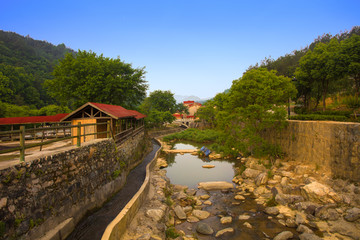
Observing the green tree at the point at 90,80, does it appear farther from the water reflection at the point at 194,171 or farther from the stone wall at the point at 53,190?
the stone wall at the point at 53,190

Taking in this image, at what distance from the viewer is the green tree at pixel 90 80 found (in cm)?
2567

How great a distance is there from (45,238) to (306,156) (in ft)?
54.2

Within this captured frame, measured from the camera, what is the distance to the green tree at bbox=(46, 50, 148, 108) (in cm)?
2567

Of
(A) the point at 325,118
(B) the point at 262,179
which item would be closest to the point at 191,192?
(B) the point at 262,179

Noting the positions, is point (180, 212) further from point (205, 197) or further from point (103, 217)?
point (103, 217)

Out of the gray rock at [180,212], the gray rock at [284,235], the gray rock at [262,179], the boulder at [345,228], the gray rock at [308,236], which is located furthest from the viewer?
the gray rock at [262,179]

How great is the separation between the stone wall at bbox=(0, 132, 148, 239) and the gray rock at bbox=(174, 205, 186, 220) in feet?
13.3

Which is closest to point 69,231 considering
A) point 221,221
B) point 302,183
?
point 221,221

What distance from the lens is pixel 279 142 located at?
60.2ft

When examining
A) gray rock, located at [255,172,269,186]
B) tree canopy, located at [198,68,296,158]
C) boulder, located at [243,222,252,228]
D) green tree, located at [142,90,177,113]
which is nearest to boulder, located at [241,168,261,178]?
gray rock, located at [255,172,269,186]

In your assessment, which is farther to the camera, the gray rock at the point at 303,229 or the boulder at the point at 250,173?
the boulder at the point at 250,173

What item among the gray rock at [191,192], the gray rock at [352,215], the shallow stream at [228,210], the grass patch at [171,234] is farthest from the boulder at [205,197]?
the gray rock at [352,215]

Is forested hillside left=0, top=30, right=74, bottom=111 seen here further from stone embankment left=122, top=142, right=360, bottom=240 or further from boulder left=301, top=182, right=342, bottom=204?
boulder left=301, top=182, right=342, bottom=204

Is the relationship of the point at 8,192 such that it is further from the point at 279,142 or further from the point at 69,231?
the point at 279,142
